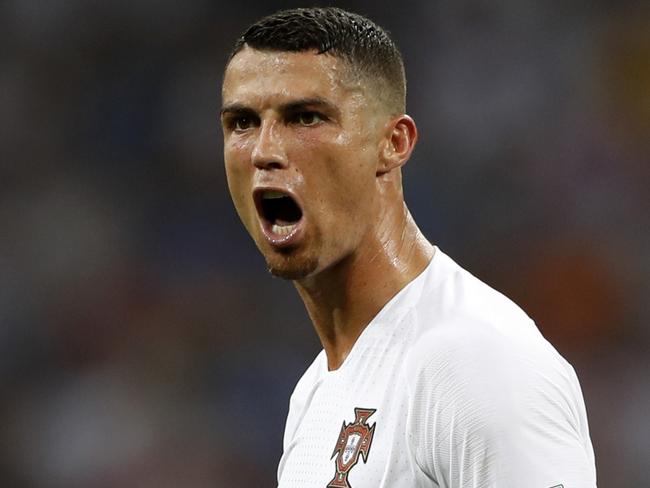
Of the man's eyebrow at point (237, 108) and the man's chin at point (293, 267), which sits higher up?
the man's eyebrow at point (237, 108)

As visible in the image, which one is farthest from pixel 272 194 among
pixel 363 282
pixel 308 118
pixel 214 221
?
pixel 214 221

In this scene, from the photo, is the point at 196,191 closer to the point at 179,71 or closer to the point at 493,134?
the point at 179,71

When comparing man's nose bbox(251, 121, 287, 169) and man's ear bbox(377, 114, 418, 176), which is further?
man's ear bbox(377, 114, 418, 176)

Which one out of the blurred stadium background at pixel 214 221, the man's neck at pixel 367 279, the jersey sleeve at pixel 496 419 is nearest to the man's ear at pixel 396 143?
the man's neck at pixel 367 279

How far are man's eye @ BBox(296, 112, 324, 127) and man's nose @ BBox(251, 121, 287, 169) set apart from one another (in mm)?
51

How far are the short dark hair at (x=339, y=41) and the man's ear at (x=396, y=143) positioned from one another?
0.04 m

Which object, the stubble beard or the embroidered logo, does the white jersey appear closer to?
the embroidered logo

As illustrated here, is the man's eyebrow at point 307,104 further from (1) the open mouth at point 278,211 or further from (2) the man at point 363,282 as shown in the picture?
(1) the open mouth at point 278,211

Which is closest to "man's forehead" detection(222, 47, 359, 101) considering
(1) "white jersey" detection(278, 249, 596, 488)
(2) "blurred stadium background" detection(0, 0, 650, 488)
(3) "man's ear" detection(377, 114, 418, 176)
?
(3) "man's ear" detection(377, 114, 418, 176)

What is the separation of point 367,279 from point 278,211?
266 millimetres

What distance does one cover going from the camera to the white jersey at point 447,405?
1.96m

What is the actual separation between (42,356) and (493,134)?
2916 millimetres

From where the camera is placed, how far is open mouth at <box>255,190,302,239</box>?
8.10 feet

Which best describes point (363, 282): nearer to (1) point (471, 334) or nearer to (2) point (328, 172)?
(2) point (328, 172)
